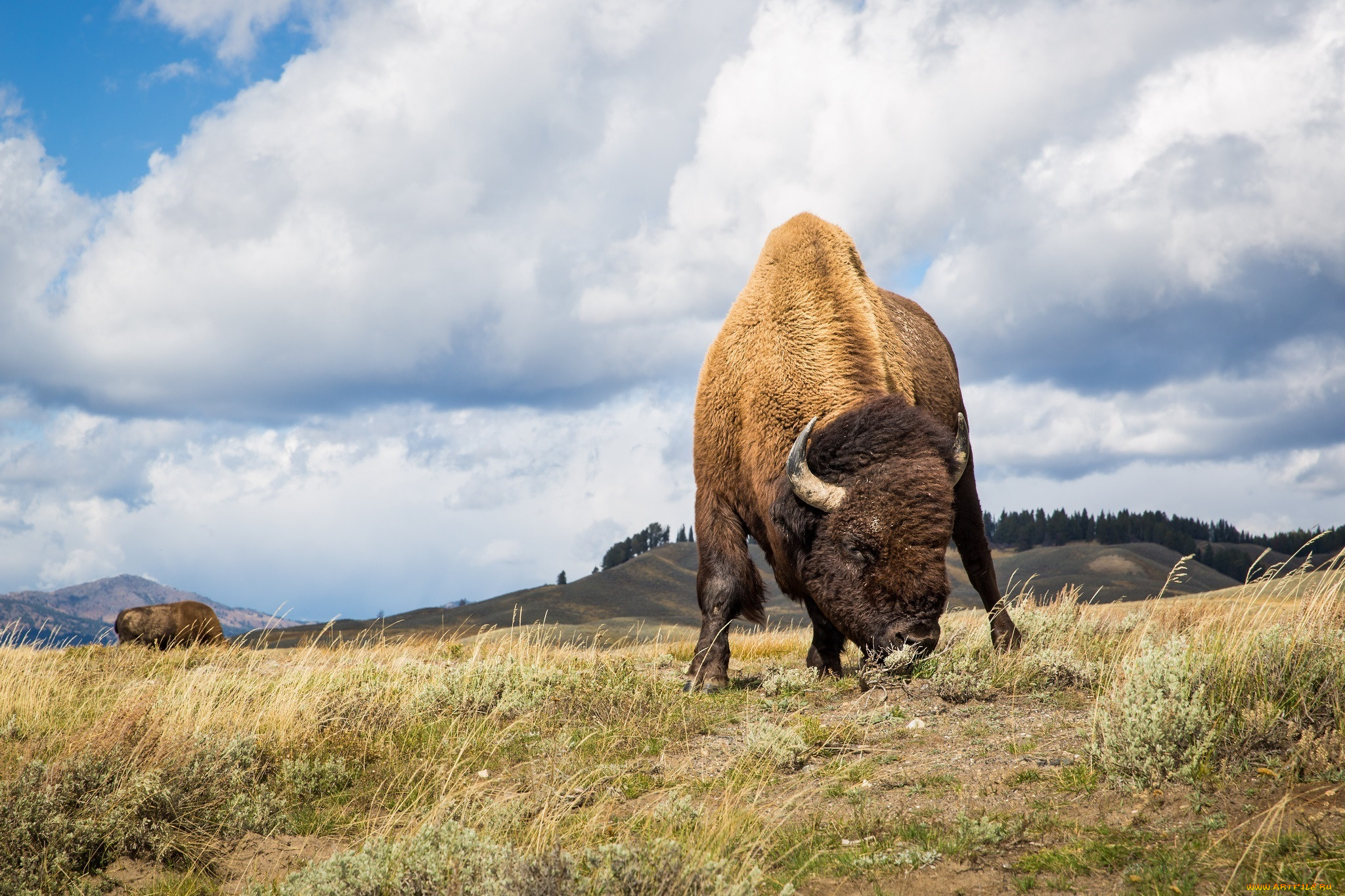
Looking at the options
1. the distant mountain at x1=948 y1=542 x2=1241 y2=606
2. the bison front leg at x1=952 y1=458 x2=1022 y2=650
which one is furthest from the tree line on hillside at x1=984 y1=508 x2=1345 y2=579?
the bison front leg at x1=952 y1=458 x2=1022 y2=650

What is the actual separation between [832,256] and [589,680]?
15.8 feet

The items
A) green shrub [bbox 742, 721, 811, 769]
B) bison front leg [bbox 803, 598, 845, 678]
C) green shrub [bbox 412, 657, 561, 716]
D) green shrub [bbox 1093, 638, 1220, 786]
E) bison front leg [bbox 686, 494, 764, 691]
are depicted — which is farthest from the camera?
bison front leg [bbox 803, 598, 845, 678]

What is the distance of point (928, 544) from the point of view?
20.1 feet

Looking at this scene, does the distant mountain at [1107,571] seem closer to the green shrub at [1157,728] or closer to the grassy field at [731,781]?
the grassy field at [731,781]

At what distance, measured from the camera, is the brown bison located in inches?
546

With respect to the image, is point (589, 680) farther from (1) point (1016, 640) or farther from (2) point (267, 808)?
(1) point (1016, 640)

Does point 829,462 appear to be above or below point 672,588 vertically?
above

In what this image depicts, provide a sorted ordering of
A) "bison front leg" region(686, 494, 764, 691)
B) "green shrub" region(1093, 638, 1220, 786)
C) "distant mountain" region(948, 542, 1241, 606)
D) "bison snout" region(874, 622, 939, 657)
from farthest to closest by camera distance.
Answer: "distant mountain" region(948, 542, 1241, 606), "bison front leg" region(686, 494, 764, 691), "bison snout" region(874, 622, 939, 657), "green shrub" region(1093, 638, 1220, 786)

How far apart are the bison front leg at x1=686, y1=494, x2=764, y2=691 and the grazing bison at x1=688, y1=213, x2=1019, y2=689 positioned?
14 mm

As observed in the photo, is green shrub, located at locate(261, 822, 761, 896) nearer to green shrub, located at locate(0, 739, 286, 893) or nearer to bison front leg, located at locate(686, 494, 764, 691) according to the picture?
green shrub, located at locate(0, 739, 286, 893)

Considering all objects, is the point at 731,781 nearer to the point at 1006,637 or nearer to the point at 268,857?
the point at 268,857

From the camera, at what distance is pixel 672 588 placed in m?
60.8

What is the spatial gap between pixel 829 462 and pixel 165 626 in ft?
41.0

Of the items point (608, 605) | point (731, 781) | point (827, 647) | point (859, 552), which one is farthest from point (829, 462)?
point (608, 605)
